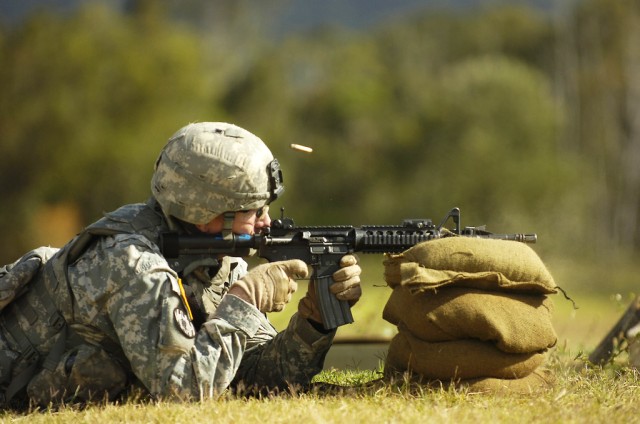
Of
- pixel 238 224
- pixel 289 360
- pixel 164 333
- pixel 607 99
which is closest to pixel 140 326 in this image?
pixel 164 333

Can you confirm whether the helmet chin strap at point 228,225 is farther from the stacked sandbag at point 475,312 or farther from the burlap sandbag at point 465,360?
the burlap sandbag at point 465,360

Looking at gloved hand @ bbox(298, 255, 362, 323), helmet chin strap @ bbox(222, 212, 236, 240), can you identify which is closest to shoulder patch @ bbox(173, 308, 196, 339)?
helmet chin strap @ bbox(222, 212, 236, 240)

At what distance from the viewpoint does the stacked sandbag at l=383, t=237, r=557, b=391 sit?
234 inches

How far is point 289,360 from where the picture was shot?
6.32 m

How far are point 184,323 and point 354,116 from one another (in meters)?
33.5

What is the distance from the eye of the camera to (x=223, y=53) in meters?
41.7

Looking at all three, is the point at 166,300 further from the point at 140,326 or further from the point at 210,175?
the point at 210,175

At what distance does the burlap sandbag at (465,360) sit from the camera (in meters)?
5.99

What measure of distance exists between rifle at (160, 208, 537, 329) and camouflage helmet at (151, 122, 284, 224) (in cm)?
17

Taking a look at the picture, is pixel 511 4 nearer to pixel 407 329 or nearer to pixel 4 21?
pixel 4 21

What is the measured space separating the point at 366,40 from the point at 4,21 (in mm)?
18354

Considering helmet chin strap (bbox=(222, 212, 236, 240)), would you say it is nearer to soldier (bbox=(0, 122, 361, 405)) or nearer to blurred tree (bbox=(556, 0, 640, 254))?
soldier (bbox=(0, 122, 361, 405))

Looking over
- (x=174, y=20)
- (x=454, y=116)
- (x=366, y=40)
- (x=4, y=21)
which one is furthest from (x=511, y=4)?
(x=4, y=21)

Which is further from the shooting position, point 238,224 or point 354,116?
point 354,116
